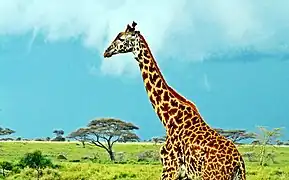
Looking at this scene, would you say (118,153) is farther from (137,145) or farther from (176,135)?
(176,135)

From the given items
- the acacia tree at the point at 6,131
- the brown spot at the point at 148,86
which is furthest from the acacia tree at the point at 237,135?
the brown spot at the point at 148,86

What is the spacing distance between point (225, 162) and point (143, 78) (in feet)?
3.06

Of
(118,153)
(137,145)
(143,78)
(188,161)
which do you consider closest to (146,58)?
(143,78)

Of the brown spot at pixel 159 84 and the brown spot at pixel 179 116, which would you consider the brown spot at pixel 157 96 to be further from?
the brown spot at pixel 179 116

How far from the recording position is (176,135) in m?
5.13

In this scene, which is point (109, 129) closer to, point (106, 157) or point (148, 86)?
point (106, 157)

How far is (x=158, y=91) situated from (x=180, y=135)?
1.40 ft

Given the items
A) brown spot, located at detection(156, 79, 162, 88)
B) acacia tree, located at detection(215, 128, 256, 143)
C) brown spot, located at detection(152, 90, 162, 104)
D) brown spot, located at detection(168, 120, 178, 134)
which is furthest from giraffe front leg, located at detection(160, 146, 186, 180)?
acacia tree, located at detection(215, 128, 256, 143)

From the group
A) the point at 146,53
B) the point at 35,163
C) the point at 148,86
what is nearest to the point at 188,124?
the point at 148,86

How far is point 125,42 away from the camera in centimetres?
532

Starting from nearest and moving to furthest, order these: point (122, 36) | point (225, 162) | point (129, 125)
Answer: point (225, 162)
point (122, 36)
point (129, 125)

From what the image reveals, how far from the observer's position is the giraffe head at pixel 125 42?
5.29 meters

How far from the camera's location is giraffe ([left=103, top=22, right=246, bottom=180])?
16.2 ft

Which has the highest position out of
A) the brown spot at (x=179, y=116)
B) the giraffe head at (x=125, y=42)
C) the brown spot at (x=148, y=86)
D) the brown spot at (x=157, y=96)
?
the giraffe head at (x=125, y=42)
